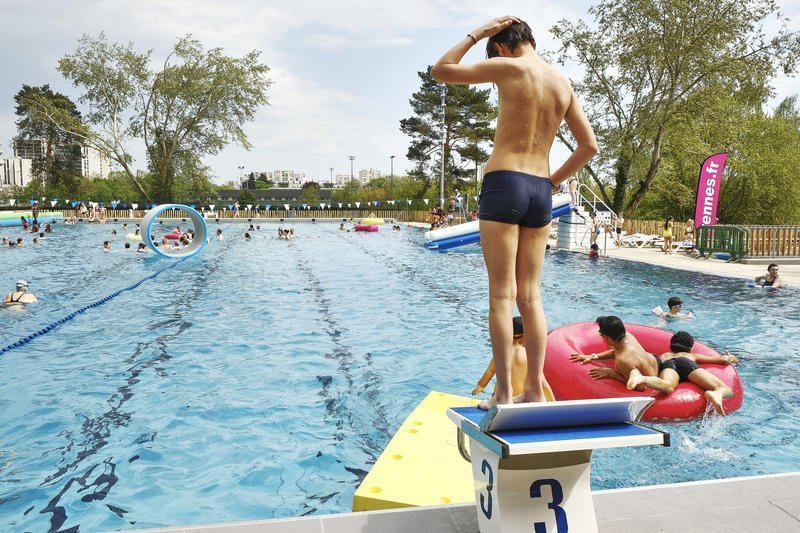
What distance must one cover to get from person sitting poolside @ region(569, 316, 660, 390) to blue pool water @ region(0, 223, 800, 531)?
55cm

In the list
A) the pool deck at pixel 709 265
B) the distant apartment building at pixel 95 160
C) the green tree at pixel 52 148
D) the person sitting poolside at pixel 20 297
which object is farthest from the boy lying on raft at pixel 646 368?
the green tree at pixel 52 148

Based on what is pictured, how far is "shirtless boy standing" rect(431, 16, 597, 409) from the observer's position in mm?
2523

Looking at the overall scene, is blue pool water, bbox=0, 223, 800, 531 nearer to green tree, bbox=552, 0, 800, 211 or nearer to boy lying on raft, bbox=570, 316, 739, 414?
boy lying on raft, bbox=570, 316, 739, 414

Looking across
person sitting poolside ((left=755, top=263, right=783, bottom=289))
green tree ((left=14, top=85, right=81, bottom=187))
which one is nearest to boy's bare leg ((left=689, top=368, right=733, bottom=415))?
person sitting poolside ((left=755, top=263, right=783, bottom=289))

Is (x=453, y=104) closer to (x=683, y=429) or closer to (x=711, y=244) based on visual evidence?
(x=711, y=244)

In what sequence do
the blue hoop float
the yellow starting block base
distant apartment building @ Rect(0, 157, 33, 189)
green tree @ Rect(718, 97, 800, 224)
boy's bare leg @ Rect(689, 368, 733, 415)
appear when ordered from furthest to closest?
1. distant apartment building @ Rect(0, 157, 33, 189)
2. green tree @ Rect(718, 97, 800, 224)
3. the blue hoop float
4. boy's bare leg @ Rect(689, 368, 733, 415)
5. the yellow starting block base

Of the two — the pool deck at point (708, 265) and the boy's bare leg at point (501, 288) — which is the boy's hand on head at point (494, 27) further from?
the pool deck at point (708, 265)

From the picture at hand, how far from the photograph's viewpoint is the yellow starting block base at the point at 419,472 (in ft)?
10.8

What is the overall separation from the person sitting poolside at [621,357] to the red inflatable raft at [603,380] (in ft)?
0.22

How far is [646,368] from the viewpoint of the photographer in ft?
16.5

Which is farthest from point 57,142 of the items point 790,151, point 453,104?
point 790,151

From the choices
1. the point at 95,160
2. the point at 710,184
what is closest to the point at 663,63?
the point at 710,184

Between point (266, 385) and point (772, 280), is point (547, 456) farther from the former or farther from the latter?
point (772, 280)

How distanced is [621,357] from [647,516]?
2416 millimetres
